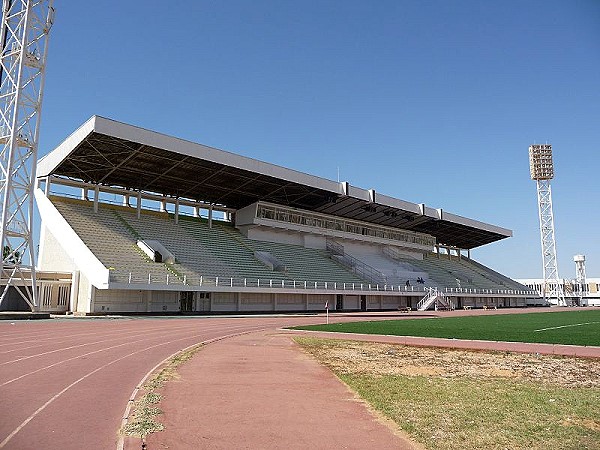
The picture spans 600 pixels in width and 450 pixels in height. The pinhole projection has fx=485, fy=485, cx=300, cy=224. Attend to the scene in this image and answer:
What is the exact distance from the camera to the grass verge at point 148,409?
6.44m

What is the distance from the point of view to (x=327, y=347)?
17.0 m

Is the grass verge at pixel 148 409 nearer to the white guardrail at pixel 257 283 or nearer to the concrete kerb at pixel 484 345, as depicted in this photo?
the concrete kerb at pixel 484 345

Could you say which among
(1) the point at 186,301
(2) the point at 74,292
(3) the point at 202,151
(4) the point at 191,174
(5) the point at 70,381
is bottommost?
(5) the point at 70,381

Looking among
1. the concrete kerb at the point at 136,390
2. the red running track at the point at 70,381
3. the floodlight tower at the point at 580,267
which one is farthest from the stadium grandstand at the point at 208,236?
the floodlight tower at the point at 580,267

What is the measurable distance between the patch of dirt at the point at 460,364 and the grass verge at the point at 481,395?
22mm

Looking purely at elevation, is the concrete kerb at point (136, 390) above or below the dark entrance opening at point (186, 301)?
below

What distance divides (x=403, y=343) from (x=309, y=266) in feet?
113

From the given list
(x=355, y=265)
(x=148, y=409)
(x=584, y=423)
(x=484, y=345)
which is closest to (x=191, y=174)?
(x=355, y=265)

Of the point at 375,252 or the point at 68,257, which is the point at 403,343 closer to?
the point at 68,257

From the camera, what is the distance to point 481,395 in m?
8.65

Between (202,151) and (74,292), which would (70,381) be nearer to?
(74,292)

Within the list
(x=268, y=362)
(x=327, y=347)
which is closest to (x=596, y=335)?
(x=327, y=347)

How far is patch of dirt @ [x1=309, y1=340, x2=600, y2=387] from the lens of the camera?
10.8 meters

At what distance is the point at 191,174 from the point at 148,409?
37160 mm
